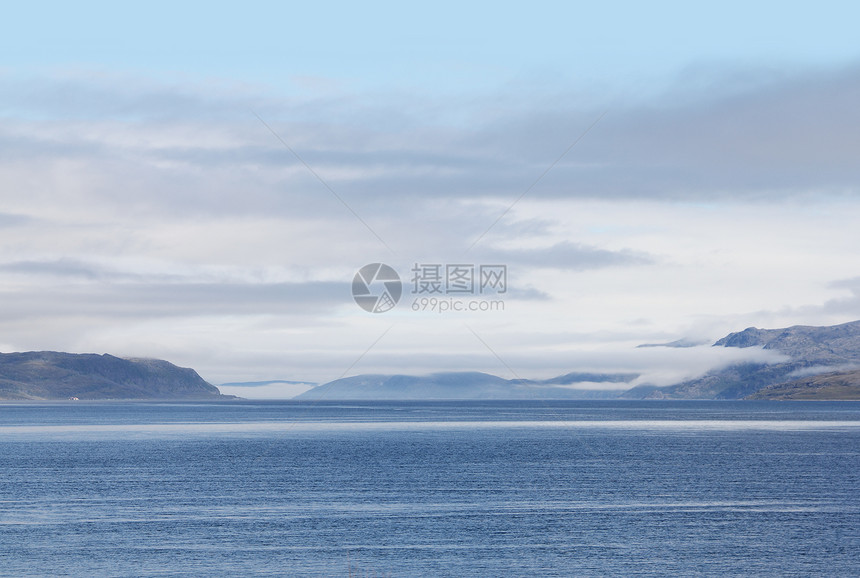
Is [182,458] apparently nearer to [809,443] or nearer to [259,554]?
[259,554]

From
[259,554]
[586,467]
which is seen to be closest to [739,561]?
[259,554]

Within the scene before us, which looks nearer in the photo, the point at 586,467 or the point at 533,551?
the point at 533,551

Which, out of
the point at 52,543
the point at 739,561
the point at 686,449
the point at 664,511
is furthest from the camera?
the point at 686,449

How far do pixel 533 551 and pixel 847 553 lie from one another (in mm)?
26183

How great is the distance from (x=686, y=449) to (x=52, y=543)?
13612cm

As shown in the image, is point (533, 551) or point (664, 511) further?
point (664, 511)

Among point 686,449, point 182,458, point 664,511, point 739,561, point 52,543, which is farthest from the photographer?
point 686,449

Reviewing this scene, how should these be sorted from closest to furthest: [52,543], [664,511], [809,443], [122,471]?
[52,543] → [664,511] → [122,471] → [809,443]

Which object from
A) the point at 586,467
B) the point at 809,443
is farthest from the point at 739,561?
the point at 809,443

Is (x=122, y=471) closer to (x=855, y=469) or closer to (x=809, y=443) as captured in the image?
(x=855, y=469)

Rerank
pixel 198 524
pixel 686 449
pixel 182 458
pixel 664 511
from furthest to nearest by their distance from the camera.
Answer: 1. pixel 686 449
2. pixel 182 458
3. pixel 664 511
4. pixel 198 524

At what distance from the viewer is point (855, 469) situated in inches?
5472

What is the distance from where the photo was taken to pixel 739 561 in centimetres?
7288

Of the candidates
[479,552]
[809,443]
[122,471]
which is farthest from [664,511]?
[809,443]
